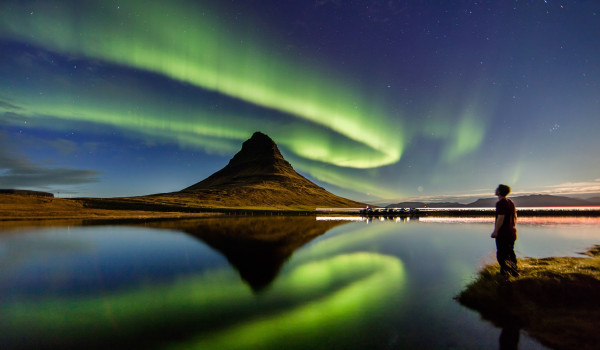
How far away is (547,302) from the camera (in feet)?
26.6

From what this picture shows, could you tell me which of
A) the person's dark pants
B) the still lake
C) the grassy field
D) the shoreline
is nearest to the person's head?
the person's dark pants

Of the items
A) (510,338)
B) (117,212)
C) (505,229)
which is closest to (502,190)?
(505,229)

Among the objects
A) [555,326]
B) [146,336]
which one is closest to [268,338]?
[146,336]

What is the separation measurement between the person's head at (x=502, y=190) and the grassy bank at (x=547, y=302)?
119 inches

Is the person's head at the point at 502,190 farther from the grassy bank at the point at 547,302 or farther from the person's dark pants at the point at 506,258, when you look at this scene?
the grassy bank at the point at 547,302

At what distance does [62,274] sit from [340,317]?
14666 millimetres

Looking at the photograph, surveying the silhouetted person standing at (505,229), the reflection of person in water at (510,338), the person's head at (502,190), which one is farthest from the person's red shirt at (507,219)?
the reflection of person in water at (510,338)

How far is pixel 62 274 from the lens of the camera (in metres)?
13.6

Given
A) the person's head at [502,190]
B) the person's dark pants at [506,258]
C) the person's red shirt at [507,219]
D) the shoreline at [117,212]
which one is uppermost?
the person's head at [502,190]

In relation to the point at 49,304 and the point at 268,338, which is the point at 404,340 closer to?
the point at 268,338

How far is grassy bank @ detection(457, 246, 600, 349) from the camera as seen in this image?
6328 millimetres

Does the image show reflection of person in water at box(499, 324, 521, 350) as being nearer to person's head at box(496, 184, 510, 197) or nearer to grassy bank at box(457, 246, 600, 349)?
grassy bank at box(457, 246, 600, 349)

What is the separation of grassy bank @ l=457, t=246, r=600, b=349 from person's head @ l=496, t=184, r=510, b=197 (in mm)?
3021

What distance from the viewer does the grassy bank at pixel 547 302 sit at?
6328 mm
